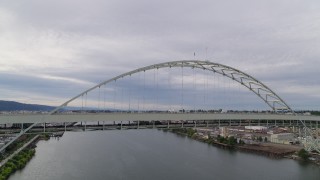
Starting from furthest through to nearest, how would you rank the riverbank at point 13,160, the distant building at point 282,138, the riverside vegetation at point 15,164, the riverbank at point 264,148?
the distant building at point 282,138, the riverbank at point 264,148, the riverbank at point 13,160, the riverside vegetation at point 15,164

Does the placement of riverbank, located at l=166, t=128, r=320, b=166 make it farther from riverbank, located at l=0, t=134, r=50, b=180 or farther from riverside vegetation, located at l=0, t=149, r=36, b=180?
riverside vegetation, located at l=0, t=149, r=36, b=180

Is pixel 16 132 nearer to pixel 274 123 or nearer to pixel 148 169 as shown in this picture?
pixel 148 169

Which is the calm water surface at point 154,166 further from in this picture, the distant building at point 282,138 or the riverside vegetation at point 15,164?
the distant building at point 282,138

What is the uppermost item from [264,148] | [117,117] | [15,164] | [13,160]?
[117,117]

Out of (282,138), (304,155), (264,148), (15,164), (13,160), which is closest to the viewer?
(15,164)

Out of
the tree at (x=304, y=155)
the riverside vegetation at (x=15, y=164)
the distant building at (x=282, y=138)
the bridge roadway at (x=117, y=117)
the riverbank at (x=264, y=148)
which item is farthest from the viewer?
the distant building at (x=282, y=138)

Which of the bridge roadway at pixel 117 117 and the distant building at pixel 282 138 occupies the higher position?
the bridge roadway at pixel 117 117

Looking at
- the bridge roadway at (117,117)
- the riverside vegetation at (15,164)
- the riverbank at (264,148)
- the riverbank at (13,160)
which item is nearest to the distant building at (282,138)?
the riverbank at (264,148)

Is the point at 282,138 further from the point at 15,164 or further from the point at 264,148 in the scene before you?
the point at 15,164

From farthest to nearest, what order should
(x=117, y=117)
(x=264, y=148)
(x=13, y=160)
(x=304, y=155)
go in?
1. (x=264, y=148)
2. (x=304, y=155)
3. (x=13, y=160)
4. (x=117, y=117)

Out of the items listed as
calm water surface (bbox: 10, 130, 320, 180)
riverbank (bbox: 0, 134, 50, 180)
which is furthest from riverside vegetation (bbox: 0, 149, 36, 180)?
calm water surface (bbox: 10, 130, 320, 180)

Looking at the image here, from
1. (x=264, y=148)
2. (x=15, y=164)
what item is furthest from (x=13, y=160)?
(x=264, y=148)
